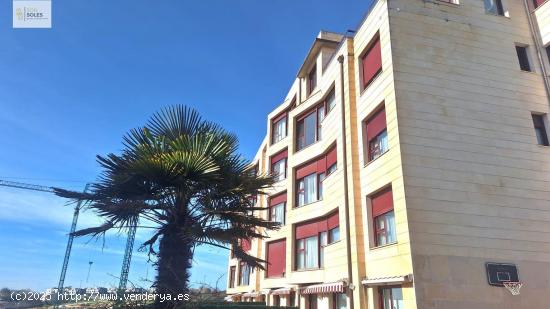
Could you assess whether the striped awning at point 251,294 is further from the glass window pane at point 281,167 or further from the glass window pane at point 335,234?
the glass window pane at point 335,234

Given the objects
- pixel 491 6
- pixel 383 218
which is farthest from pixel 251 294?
pixel 491 6

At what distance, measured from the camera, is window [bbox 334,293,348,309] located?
15621mm

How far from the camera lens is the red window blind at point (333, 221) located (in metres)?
17.7

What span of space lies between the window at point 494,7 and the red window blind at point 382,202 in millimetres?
9938

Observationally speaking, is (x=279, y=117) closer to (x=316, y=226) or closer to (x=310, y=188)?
(x=310, y=188)

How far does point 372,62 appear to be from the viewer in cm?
1600

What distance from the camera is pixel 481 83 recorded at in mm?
14430

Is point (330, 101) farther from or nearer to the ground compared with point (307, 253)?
farther from the ground

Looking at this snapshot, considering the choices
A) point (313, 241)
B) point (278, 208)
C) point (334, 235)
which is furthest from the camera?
point (278, 208)

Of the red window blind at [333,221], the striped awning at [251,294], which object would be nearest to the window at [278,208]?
the striped awning at [251,294]

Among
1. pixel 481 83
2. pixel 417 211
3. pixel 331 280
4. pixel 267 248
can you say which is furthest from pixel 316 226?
pixel 481 83

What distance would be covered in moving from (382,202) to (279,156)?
594 inches

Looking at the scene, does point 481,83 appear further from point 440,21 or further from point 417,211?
point 417,211

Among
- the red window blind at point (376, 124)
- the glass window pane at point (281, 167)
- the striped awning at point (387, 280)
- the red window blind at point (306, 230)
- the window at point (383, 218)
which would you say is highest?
the glass window pane at point (281, 167)
